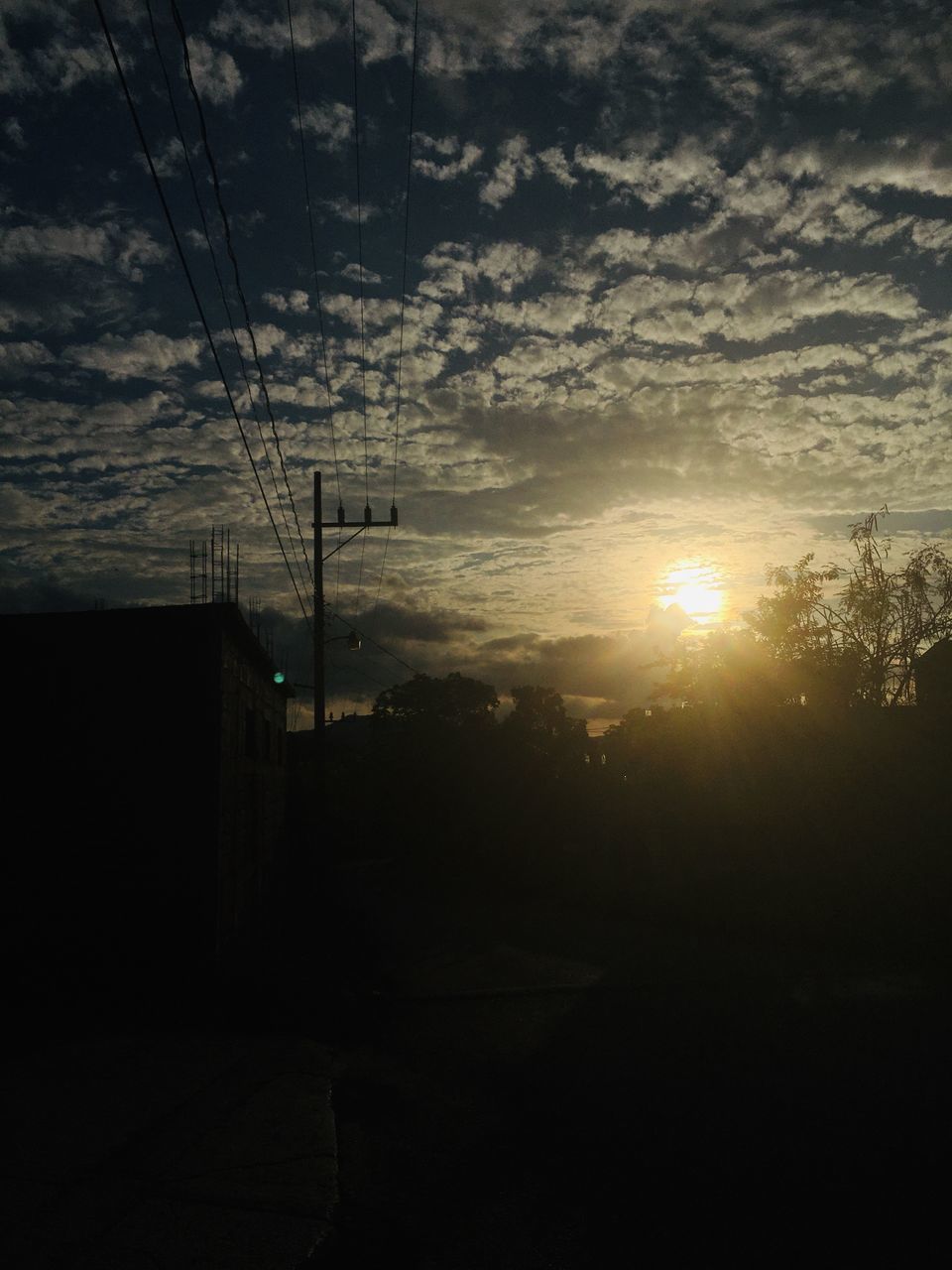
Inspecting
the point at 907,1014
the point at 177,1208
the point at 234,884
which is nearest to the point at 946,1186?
the point at 177,1208

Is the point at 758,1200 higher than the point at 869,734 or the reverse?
the reverse

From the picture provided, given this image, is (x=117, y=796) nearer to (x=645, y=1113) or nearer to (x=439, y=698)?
(x=645, y=1113)

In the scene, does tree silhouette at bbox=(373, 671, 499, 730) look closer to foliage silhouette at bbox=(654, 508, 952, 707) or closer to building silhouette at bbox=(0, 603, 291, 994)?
foliage silhouette at bbox=(654, 508, 952, 707)

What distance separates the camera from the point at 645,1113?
7.43 m

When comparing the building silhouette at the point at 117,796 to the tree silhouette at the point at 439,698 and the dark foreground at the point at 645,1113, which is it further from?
the tree silhouette at the point at 439,698

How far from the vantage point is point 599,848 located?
81.7 ft

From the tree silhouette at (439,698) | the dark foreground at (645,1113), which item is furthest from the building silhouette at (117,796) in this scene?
the tree silhouette at (439,698)

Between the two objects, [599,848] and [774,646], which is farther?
[774,646]

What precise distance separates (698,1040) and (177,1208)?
21.4 ft

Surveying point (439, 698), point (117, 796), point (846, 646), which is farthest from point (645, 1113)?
point (439, 698)

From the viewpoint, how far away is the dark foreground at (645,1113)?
207 inches

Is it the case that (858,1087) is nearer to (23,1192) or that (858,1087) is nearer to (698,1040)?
(698,1040)

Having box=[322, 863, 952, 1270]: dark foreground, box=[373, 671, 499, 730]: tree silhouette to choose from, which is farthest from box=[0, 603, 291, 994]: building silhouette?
box=[373, 671, 499, 730]: tree silhouette

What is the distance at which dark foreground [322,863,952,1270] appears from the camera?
207 inches
